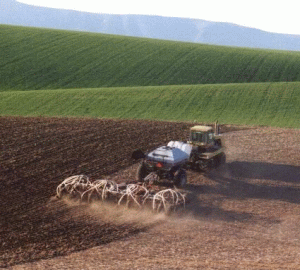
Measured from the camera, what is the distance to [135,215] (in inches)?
668

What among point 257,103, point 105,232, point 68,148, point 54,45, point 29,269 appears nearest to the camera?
point 29,269

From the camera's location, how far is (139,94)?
50.5m

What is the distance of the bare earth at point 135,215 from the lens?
43.7 feet

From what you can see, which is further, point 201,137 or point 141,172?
point 201,137

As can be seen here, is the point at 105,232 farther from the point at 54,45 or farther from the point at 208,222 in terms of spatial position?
the point at 54,45

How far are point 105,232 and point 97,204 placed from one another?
263cm

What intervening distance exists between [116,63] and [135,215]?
5096 cm

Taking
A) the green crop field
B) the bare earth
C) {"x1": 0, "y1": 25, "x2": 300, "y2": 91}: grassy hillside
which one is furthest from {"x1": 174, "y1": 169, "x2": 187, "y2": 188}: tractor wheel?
{"x1": 0, "y1": 25, "x2": 300, "y2": 91}: grassy hillside

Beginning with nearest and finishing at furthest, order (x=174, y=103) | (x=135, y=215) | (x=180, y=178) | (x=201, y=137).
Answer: (x=135, y=215) < (x=180, y=178) < (x=201, y=137) < (x=174, y=103)

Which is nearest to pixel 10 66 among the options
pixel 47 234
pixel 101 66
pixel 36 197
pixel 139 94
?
pixel 101 66

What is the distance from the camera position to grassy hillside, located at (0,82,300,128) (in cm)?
4297

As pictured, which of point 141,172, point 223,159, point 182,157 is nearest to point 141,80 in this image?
point 223,159

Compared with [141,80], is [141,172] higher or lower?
lower

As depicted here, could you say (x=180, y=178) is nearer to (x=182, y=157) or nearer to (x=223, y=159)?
(x=182, y=157)
